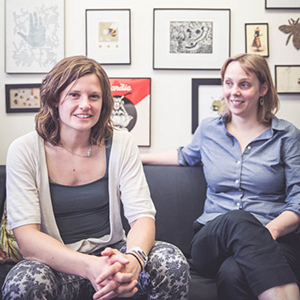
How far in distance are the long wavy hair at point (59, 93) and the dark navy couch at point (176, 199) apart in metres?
0.55

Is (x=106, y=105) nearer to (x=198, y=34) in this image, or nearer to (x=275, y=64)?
(x=198, y=34)

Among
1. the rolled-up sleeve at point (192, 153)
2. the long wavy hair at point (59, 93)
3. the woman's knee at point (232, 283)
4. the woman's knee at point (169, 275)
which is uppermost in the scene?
the long wavy hair at point (59, 93)

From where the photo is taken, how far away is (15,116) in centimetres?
226

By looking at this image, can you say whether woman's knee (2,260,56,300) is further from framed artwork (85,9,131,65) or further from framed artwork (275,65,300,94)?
framed artwork (275,65,300,94)

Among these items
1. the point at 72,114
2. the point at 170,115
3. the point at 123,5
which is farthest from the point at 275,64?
the point at 72,114

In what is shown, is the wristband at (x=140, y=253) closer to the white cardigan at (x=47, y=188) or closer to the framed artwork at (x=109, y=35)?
the white cardigan at (x=47, y=188)

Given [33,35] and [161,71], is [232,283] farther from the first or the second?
[33,35]

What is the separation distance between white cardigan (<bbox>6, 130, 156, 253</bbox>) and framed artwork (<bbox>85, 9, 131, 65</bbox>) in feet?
2.83

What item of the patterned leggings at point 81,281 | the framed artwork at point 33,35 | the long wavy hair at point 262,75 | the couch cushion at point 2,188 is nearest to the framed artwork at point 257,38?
the long wavy hair at point 262,75

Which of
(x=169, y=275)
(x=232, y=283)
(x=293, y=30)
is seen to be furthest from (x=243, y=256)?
(x=293, y=30)

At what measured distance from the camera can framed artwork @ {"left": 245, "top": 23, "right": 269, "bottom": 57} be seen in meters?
2.19

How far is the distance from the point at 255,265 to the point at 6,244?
3.59 ft

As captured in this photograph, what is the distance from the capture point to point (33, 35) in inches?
87.7

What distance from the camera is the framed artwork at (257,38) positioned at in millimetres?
2189
